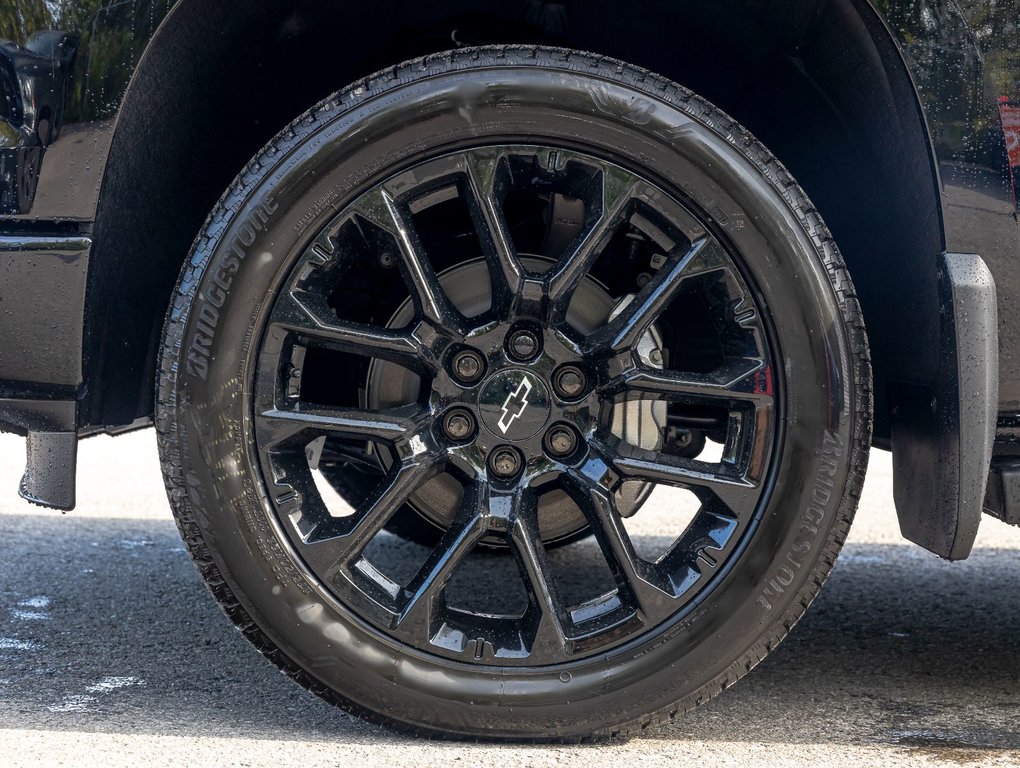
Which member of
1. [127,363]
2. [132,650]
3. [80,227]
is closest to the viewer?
[80,227]

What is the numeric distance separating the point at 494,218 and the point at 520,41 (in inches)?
19.8

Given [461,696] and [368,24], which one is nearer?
[461,696]

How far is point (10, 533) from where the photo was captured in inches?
138

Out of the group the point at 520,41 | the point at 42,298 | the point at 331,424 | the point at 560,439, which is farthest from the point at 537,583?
the point at 520,41

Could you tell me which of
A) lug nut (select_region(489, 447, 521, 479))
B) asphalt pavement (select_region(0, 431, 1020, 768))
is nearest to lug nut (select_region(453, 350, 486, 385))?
lug nut (select_region(489, 447, 521, 479))

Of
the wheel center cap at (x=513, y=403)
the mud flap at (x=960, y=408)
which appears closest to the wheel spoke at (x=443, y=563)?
the wheel center cap at (x=513, y=403)

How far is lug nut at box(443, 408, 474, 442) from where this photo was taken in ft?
6.54

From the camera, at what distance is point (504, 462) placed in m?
2.00

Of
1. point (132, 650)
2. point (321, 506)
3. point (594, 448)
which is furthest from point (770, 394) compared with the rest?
point (132, 650)

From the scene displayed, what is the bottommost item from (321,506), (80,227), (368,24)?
(321,506)

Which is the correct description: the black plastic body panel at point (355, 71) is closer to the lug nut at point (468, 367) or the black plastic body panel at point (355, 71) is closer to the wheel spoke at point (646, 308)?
the wheel spoke at point (646, 308)

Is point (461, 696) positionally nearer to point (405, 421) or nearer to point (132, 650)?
point (405, 421)

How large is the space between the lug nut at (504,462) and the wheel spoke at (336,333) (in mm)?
220

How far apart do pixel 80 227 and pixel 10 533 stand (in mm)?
1968
